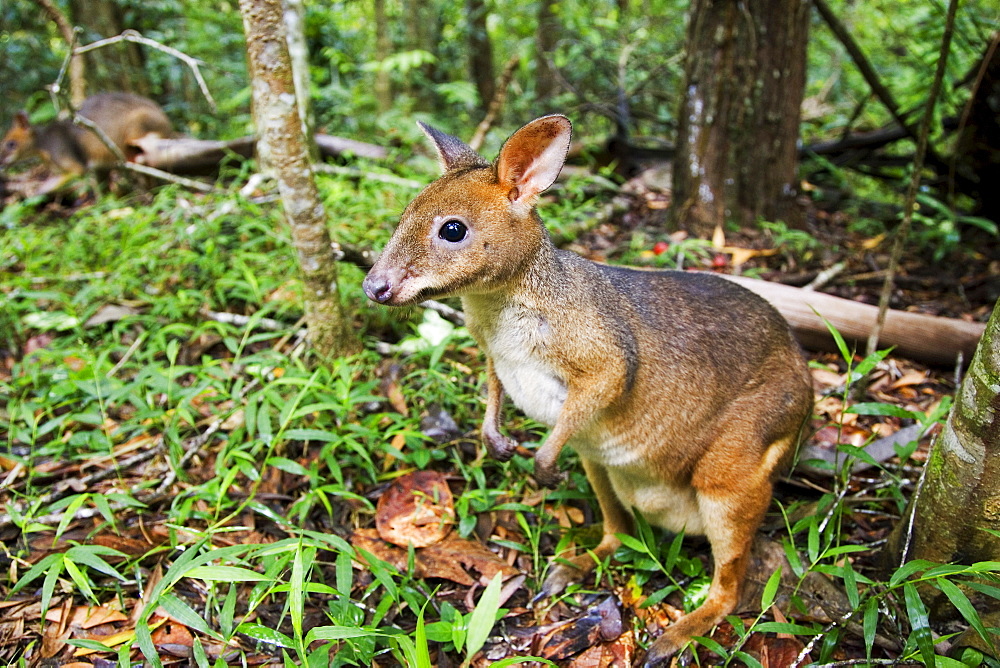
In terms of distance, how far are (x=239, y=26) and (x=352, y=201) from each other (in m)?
6.66

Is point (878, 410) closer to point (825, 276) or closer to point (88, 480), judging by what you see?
point (825, 276)

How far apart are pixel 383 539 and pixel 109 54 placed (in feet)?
35.7

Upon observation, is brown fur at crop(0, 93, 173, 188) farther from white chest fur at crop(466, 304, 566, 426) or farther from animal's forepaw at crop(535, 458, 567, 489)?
animal's forepaw at crop(535, 458, 567, 489)

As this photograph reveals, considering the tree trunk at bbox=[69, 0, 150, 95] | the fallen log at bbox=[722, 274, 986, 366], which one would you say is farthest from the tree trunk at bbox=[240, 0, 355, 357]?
the tree trunk at bbox=[69, 0, 150, 95]

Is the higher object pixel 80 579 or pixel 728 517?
pixel 80 579

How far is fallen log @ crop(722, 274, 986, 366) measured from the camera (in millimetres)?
4069

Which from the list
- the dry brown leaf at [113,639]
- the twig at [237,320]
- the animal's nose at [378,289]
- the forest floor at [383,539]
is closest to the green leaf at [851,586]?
the forest floor at [383,539]

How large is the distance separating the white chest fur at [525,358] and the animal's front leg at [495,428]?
0.18 m

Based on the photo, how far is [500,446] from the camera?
2980 mm

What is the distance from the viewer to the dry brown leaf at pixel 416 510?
326 centimetres

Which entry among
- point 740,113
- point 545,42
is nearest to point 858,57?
point 740,113

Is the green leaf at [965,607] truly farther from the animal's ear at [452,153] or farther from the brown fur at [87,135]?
the brown fur at [87,135]

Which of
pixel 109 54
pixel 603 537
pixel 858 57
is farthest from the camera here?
pixel 109 54

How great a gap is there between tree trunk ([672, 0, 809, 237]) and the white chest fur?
318cm
